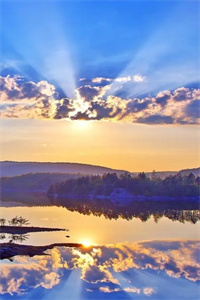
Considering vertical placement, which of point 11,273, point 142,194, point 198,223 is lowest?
point 11,273

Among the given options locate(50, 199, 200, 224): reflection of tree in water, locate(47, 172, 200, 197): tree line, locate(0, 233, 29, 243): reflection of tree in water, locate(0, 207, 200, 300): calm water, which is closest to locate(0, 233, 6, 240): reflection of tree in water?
locate(0, 233, 29, 243): reflection of tree in water

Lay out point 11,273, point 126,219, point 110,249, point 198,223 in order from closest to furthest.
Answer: point 11,273, point 110,249, point 198,223, point 126,219

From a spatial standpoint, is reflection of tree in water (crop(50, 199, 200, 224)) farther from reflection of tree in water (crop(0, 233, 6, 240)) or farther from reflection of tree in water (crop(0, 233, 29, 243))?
reflection of tree in water (crop(0, 233, 6, 240))

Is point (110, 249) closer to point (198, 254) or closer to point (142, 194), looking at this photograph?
point (198, 254)

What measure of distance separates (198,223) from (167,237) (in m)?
9.92

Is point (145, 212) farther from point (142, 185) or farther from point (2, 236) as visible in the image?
point (142, 185)

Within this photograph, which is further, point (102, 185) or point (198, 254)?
point (102, 185)

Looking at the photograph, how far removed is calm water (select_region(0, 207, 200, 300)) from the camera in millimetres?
12852

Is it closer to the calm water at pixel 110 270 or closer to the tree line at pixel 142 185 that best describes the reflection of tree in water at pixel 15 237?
the calm water at pixel 110 270

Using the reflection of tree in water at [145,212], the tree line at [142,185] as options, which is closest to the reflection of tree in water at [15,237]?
the reflection of tree in water at [145,212]

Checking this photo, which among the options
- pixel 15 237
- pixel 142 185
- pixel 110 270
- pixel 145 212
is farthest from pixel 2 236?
pixel 142 185

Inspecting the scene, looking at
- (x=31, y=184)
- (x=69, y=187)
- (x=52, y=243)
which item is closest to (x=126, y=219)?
(x=52, y=243)

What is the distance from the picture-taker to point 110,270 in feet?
50.9

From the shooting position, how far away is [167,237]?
79.9ft
